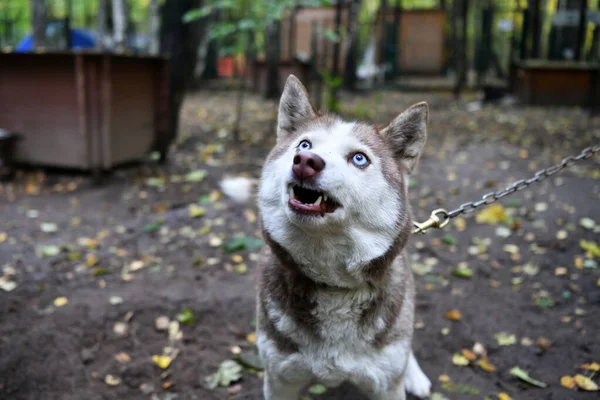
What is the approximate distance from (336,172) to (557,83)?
11.9m

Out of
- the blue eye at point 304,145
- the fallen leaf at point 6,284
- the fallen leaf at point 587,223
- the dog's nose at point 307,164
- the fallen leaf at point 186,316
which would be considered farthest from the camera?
the fallen leaf at point 587,223

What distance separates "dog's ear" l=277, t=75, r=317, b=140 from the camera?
8.51ft

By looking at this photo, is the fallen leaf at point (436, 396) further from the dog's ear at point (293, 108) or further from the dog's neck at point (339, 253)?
the dog's ear at point (293, 108)

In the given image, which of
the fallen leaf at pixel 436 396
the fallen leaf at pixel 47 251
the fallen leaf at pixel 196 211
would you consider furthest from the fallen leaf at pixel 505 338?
the fallen leaf at pixel 47 251

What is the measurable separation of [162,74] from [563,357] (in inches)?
252

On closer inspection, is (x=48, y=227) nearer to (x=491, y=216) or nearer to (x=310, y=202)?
(x=310, y=202)

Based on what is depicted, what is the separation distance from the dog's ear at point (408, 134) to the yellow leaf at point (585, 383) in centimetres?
192

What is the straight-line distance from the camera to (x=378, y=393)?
2.46 metres

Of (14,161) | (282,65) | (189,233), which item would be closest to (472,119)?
(282,65)

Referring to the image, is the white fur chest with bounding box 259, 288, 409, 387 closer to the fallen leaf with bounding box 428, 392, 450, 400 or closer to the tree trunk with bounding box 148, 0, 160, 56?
the fallen leaf with bounding box 428, 392, 450, 400

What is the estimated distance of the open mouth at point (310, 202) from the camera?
6.86ft

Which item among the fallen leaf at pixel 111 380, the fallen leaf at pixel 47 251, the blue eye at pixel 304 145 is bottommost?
the fallen leaf at pixel 111 380

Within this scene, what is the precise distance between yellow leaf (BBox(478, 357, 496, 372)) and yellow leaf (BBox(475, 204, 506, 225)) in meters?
2.51

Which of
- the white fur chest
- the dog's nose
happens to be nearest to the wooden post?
the white fur chest
